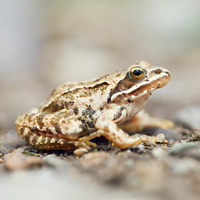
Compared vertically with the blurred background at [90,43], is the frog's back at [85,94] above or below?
below

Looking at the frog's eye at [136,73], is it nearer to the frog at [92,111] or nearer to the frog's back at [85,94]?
the frog at [92,111]

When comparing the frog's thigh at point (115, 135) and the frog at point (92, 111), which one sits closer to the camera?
the frog's thigh at point (115, 135)

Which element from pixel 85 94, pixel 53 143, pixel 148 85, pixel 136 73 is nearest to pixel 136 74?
pixel 136 73

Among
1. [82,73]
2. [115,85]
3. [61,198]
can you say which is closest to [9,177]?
[61,198]

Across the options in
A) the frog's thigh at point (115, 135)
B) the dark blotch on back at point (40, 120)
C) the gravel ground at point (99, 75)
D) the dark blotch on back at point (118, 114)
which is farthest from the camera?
the dark blotch on back at point (118, 114)

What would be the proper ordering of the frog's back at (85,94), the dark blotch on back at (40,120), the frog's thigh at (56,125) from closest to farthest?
the frog's thigh at (56,125)
the dark blotch on back at (40,120)
the frog's back at (85,94)

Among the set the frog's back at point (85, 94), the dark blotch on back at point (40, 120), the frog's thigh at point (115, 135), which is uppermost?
the frog's back at point (85, 94)

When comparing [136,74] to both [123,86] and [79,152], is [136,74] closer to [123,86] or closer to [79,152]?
[123,86]

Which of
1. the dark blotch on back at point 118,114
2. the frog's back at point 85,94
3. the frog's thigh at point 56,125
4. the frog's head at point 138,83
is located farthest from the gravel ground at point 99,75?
the frog's head at point 138,83

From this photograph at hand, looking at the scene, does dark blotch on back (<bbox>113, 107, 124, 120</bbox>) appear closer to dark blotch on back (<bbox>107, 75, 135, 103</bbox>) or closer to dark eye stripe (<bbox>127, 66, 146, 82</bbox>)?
dark blotch on back (<bbox>107, 75, 135, 103</bbox>)
